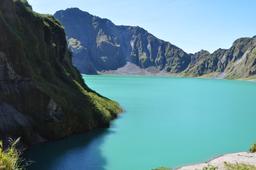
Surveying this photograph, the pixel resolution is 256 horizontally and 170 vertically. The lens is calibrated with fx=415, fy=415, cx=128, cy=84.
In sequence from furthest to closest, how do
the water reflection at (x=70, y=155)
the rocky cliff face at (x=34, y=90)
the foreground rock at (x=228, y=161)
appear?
1. the rocky cliff face at (x=34, y=90)
2. the water reflection at (x=70, y=155)
3. the foreground rock at (x=228, y=161)

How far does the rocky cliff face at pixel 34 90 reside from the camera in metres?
59.6

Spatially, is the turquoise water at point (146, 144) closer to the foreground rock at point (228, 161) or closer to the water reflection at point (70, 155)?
the water reflection at point (70, 155)

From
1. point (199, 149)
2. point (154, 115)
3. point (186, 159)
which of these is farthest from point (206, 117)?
point (186, 159)

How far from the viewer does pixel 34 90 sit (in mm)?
65062

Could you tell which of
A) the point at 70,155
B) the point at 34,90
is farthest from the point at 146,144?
the point at 34,90

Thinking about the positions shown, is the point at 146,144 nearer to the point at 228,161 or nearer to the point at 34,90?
the point at 34,90

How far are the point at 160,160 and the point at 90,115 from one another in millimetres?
27127

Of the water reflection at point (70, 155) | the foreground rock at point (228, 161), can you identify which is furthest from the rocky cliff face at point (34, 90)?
the foreground rock at point (228, 161)

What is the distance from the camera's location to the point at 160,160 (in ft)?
172

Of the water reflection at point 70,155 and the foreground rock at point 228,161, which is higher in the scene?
the foreground rock at point 228,161

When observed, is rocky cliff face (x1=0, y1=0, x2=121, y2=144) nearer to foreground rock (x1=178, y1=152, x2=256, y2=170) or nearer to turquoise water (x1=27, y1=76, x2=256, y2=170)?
turquoise water (x1=27, y1=76, x2=256, y2=170)

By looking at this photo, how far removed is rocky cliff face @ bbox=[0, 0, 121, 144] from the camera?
59594 mm

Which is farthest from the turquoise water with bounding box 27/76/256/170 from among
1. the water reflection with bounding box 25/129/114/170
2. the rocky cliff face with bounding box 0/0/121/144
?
the rocky cliff face with bounding box 0/0/121/144

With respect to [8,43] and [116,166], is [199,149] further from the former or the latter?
[8,43]
